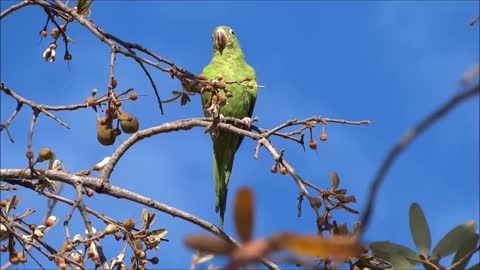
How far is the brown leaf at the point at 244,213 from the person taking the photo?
17.3 inches

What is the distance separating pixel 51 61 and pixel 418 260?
A: 7.95 ft

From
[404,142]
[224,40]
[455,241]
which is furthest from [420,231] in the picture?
[224,40]

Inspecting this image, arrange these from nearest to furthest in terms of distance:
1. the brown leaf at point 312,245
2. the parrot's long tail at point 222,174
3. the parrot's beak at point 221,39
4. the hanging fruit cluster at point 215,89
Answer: the brown leaf at point 312,245 → the hanging fruit cluster at point 215,89 → the parrot's long tail at point 222,174 → the parrot's beak at point 221,39

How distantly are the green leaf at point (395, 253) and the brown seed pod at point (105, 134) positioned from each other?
148 cm

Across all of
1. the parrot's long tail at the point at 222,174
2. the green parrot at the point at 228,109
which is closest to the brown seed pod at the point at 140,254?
the green parrot at the point at 228,109

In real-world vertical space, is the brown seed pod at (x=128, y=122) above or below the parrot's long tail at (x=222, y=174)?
below

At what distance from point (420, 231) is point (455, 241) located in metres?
0.07

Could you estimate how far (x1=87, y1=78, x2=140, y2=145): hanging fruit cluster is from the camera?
101 inches

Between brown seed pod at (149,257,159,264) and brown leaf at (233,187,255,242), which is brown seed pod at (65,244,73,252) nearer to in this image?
brown seed pod at (149,257,159,264)


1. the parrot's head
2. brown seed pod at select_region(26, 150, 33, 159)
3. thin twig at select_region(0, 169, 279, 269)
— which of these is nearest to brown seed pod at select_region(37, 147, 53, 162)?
brown seed pod at select_region(26, 150, 33, 159)

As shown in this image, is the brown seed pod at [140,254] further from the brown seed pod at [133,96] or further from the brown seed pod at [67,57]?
the brown seed pod at [67,57]

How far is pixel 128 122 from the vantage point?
2.60 metres

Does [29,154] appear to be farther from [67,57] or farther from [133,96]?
[67,57]

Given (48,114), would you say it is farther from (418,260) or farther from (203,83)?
(418,260)
